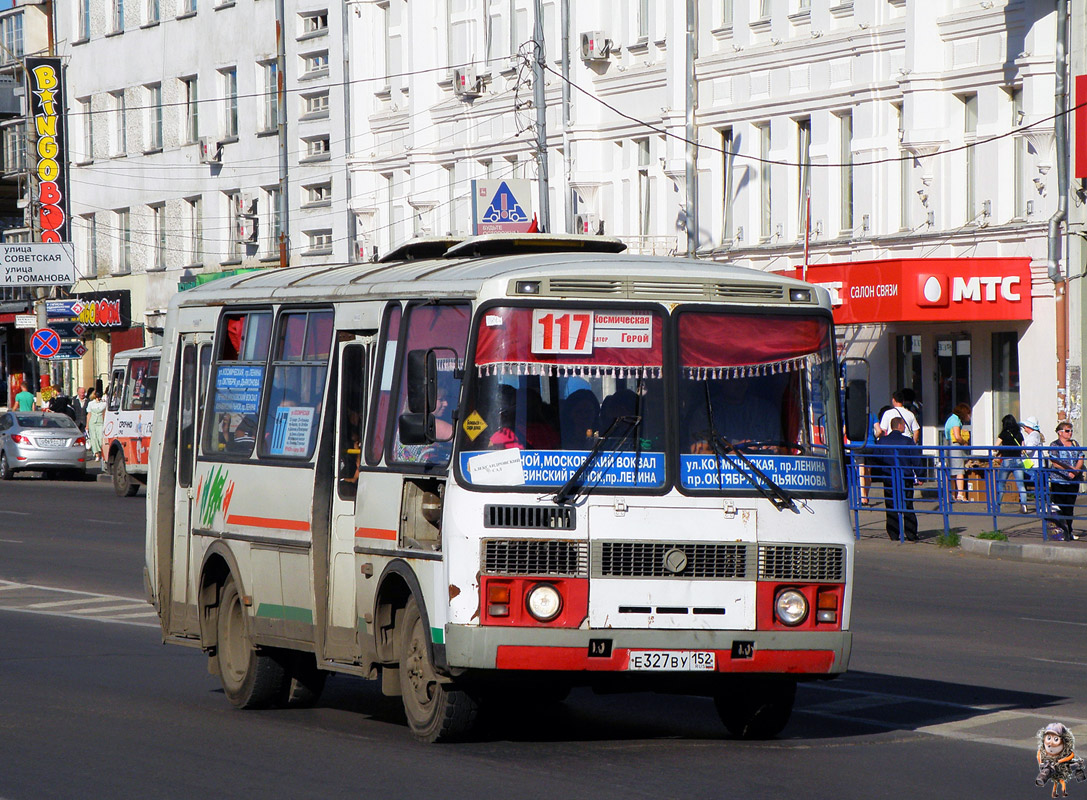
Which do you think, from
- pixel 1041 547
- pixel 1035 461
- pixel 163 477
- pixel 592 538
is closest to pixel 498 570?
pixel 592 538

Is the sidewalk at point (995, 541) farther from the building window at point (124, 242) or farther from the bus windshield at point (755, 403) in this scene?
the building window at point (124, 242)

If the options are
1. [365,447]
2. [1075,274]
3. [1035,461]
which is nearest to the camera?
[365,447]

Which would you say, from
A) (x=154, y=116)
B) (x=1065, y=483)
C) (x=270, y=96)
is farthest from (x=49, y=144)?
(x=1065, y=483)

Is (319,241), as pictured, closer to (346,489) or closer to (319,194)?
(319,194)

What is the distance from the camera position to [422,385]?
918 centimetres

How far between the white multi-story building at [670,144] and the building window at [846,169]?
5cm

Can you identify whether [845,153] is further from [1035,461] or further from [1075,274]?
[1035,461]

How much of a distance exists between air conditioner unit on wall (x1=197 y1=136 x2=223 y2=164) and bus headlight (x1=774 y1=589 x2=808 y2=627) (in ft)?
152

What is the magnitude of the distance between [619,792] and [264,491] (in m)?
3.44

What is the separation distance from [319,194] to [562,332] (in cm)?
4224

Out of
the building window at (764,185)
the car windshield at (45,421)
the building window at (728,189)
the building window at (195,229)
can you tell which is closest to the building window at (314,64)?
the building window at (195,229)

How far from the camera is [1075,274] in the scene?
3019 centimetres

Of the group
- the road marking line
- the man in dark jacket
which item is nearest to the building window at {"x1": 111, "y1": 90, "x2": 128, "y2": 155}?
the man in dark jacket

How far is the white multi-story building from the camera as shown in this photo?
103 feet
